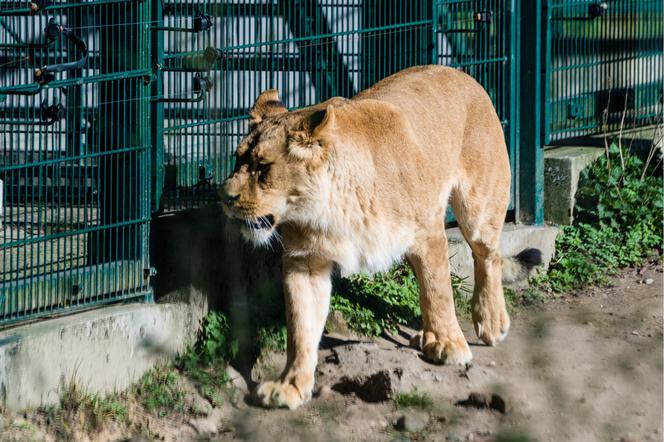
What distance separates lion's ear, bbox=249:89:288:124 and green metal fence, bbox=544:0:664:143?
9.71 feet

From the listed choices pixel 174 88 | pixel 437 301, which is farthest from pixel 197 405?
pixel 174 88

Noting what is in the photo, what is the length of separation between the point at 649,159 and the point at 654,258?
105cm

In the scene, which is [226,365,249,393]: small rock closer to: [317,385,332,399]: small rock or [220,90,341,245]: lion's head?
[317,385,332,399]: small rock

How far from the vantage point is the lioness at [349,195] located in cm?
512

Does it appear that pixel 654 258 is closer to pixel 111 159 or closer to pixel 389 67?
pixel 389 67

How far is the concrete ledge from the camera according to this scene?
484 cm

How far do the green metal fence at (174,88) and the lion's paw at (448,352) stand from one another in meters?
1.49

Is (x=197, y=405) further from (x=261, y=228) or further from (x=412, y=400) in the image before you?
(x=412, y=400)

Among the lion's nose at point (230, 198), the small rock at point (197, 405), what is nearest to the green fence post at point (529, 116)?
the lion's nose at point (230, 198)

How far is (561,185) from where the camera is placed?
8.30m

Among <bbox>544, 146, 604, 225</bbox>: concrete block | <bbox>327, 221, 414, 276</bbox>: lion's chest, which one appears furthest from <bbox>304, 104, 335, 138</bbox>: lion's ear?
<bbox>544, 146, 604, 225</bbox>: concrete block

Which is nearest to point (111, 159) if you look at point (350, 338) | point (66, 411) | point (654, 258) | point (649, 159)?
point (66, 411)

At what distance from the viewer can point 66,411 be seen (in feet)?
16.2

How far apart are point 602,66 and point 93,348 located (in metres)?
5.36
